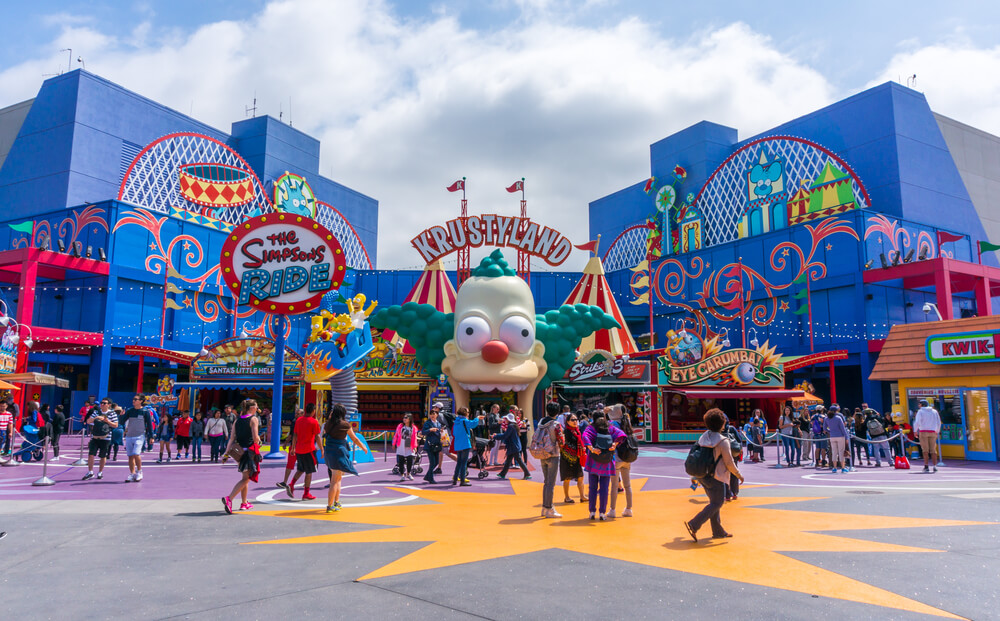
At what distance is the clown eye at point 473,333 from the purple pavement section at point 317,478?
15.9 ft

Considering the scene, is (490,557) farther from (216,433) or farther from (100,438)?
(216,433)

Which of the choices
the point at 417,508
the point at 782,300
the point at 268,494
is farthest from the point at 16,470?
the point at 782,300

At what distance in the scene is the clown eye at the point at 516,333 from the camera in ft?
69.8

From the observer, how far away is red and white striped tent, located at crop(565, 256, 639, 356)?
29359 mm

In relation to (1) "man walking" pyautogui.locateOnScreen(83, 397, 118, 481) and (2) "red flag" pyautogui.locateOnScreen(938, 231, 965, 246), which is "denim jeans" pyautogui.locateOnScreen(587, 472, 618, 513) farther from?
(2) "red flag" pyautogui.locateOnScreen(938, 231, 965, 246)

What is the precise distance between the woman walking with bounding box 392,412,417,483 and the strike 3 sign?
6.07 meters

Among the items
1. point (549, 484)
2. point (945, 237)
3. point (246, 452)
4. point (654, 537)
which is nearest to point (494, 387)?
point (549, 484)

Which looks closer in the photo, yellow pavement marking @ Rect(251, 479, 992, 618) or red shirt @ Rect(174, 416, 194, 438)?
yellow pavement marking @ Rect(251, 479, 992, 618)

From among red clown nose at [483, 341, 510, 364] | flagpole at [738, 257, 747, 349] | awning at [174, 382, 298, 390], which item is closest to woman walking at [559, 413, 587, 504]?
red clown nose at [483, 341, 510, 364]

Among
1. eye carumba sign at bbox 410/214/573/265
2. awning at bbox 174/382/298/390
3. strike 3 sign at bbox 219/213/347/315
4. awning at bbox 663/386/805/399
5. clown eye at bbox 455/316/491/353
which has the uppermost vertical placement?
eye carumba sign at bbox 410/214/573/265

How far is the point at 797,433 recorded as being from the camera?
57.2 ft

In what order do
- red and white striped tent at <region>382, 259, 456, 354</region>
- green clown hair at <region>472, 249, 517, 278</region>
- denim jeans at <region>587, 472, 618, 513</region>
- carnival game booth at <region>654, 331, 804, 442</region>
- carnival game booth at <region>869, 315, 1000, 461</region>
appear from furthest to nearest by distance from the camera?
red and white striped tent at <region>382, 259, 456, 354</region> → carnival game booth at <region>654, 331, 804, 442</region> → green clown hair at <region>472, 249, 517, 278</region> → carnival game booth at <region>869, 315, 1000, 461</region> → denim jeans at <region>587, 472, 618, 513</region>

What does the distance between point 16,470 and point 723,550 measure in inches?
591

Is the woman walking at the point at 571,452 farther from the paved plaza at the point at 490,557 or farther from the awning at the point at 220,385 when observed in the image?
the awning at the point at 220,385
